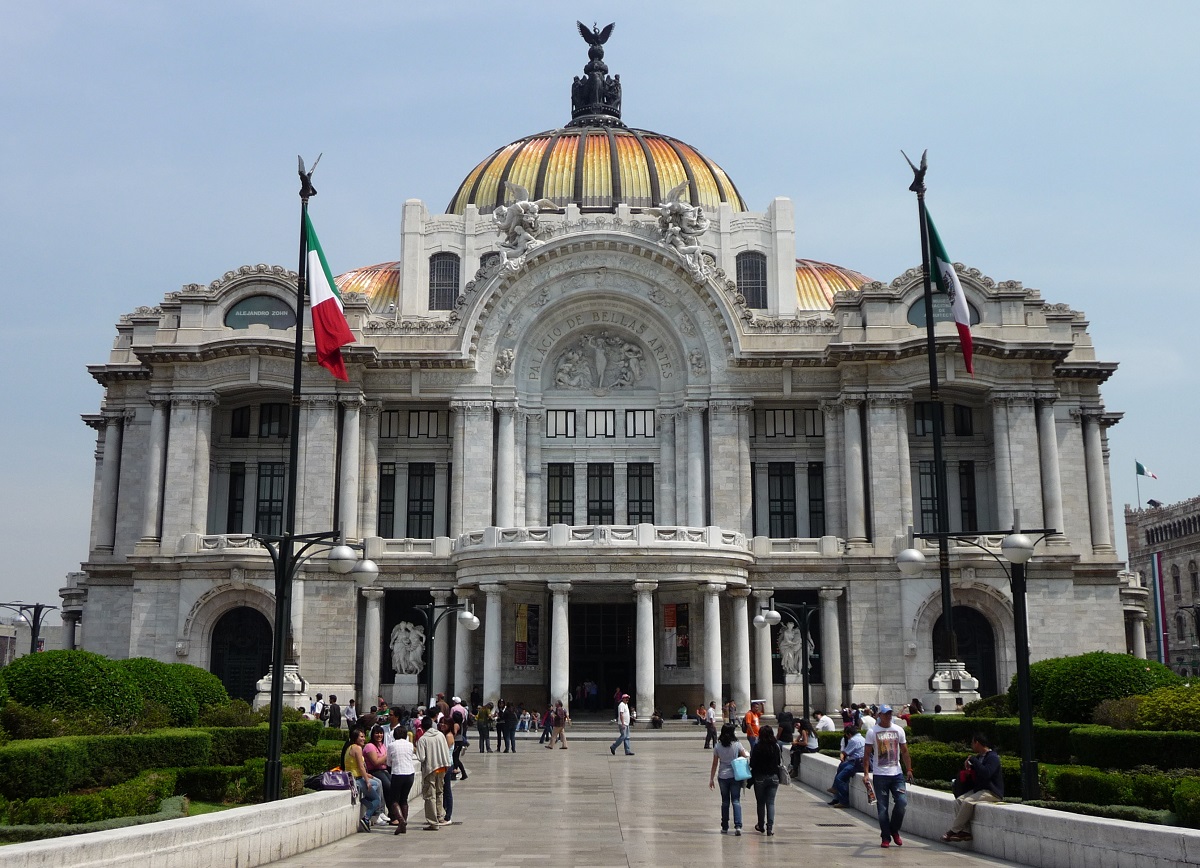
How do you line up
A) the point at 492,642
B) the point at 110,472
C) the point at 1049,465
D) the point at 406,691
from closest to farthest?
the point at 492,642 < the point at 406,691 < the point at 1049,465 < the point at 110,472

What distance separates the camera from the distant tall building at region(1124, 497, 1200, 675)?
369 feet

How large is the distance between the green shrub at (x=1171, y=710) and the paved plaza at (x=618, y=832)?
21.7 ft

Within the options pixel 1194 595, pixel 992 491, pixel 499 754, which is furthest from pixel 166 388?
pixel 1194 595

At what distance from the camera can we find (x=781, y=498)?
6106 cm

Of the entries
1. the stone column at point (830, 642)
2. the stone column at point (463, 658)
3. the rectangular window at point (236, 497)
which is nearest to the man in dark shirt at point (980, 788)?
the stone column at point (463, 658)

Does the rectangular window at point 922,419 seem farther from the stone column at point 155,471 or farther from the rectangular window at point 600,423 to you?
the stone column at point 155,471

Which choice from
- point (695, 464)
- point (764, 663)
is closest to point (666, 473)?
point (695, 464)

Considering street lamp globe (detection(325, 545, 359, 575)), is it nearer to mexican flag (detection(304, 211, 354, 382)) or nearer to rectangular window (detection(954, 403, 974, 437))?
mexican flag (detection(304, 211, 354, 382))

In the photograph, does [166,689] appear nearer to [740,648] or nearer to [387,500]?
[740,648]

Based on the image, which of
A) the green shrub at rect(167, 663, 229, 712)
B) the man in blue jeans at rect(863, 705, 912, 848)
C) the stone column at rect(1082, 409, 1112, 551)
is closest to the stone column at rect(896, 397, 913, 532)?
the stone column at rect(1082, 409, 1112, 551)

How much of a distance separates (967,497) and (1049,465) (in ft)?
14.7

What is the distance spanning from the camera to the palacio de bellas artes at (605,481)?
182ft

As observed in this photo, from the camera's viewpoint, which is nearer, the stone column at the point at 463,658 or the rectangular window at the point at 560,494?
the stone column at the point at 463,658

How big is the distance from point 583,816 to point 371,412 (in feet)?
126
